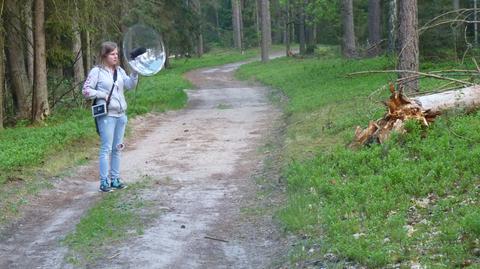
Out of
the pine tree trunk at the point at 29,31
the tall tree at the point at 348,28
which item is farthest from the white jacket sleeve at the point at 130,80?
the tall tree at the point at 348,28

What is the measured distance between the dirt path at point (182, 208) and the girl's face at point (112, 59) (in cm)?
192

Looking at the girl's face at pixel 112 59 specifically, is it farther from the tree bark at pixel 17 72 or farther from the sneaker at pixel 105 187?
the tree bark at pixel 17 72

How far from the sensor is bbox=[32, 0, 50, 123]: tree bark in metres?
15.8

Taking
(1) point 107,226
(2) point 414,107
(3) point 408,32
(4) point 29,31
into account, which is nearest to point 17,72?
(4) point 29,31

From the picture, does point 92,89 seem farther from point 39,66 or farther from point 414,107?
point 39,66

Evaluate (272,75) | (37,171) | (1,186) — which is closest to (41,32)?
(37,171)

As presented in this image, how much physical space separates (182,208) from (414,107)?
3.98 m

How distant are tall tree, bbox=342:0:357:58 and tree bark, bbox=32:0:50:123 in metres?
17.4

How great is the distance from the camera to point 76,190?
962cm

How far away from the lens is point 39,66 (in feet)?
52.0

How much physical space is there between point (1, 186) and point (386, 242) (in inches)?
241

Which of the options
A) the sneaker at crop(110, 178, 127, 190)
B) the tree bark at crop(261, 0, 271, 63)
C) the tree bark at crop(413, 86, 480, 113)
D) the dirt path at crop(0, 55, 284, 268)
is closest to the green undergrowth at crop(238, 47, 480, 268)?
the tree bark at crop(413, 86, 480, 113)

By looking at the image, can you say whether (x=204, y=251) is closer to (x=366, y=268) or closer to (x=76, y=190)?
(x=366, y=268)

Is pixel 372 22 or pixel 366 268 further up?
pixel 372 22
